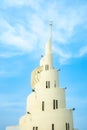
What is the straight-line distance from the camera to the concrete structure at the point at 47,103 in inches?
2052

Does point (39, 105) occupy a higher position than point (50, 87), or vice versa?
point (50, 87)

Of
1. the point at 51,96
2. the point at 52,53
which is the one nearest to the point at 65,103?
the point at 51,96

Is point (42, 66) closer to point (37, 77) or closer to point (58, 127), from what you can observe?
point (37, 77)

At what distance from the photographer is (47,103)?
5459 centimetres

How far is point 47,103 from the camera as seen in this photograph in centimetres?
5459

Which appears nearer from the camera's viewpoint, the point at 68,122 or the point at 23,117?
the point at 68,122

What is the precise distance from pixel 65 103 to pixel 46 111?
5.08 m

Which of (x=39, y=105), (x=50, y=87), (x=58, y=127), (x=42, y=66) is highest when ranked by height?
(x=42, y=66)

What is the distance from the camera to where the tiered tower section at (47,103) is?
52.1 m

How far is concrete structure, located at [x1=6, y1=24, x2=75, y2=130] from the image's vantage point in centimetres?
A: 5212

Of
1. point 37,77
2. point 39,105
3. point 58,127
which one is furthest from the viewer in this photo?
point 37,77

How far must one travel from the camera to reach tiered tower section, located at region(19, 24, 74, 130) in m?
52.1

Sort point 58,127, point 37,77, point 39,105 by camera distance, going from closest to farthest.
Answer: point 58,127 < point 39,105 < point 37,77

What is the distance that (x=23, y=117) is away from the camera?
190ft
